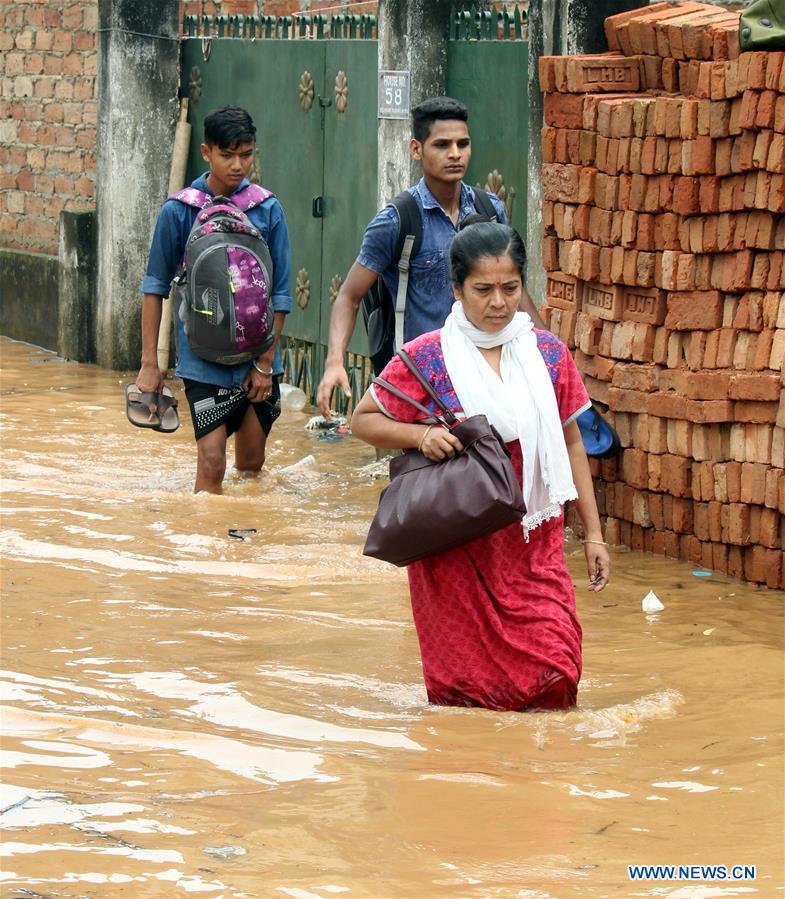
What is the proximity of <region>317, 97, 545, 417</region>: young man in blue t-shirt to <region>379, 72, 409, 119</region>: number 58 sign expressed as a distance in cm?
275

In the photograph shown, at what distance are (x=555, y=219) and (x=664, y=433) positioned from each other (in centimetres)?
116

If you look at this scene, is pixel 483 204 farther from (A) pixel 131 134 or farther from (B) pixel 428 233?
(A) pixel 131 134

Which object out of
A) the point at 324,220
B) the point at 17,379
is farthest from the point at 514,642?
the point at 17,379

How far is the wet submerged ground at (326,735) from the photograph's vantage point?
371 centimetres

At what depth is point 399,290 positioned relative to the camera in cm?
673

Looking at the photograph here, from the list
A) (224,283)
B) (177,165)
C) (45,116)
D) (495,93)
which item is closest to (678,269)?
(224,283)

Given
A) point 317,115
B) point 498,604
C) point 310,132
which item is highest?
point 317,115

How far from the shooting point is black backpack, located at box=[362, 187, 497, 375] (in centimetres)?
663

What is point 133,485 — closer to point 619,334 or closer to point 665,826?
point 619,334

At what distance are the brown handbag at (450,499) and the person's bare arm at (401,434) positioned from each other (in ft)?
0.11

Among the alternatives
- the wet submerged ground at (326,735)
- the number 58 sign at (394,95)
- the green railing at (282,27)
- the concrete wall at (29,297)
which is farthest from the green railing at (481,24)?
the concrete wall at (29,297)

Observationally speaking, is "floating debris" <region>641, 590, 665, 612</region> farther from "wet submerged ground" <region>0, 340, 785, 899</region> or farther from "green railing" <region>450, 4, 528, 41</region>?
"green railing" <region>450, 4, 528, 41</region>

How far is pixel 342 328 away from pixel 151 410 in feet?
6.07

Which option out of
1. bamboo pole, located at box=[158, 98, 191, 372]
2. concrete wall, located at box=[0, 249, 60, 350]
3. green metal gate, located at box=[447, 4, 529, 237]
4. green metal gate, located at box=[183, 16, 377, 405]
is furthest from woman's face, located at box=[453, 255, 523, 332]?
concrete wall, located at box=[0, 249, 60, 350]
